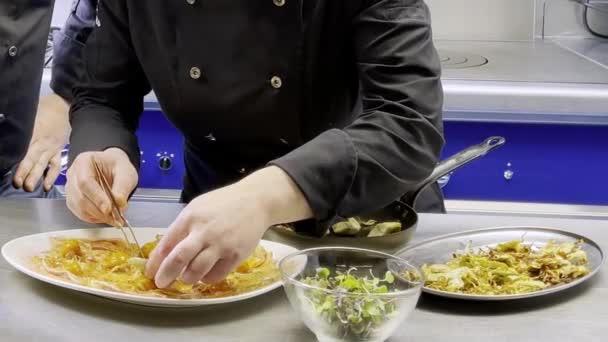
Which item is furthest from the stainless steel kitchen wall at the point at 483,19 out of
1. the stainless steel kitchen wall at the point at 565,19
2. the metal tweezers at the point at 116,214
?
the metal tweezers at the point at 116,214

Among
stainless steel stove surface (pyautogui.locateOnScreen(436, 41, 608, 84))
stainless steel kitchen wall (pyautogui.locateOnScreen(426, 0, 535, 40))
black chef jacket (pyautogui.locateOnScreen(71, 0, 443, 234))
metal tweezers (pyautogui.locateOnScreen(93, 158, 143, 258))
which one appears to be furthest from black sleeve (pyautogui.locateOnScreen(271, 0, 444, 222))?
stainless steel kitchen wall (pyautogui.locateOnScreen(426, 0, 535, 40))

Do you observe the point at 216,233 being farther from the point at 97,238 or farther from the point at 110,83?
the point at 110,83

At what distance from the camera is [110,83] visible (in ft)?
3.83

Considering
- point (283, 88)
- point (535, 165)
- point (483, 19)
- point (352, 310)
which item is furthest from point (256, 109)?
point (483, 19)

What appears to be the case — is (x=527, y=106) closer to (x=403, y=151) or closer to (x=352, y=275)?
(x=403, y=151)

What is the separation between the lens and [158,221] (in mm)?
1099

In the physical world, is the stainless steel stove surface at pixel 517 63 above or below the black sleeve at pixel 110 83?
below

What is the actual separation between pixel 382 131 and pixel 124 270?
0.31 m

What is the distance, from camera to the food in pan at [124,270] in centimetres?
80

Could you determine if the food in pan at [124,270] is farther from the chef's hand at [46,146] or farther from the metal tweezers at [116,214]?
the chef's hand at [46,146]

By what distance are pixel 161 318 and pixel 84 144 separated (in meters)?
0.38

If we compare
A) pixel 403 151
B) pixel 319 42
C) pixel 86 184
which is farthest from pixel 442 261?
pixel 86 184

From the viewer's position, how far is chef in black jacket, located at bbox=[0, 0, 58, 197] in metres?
1.32

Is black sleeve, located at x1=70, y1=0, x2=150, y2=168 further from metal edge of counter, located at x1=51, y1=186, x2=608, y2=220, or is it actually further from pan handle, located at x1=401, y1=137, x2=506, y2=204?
metal edge of counter, located at x1=51, y1=186, x2=608, y2=220
